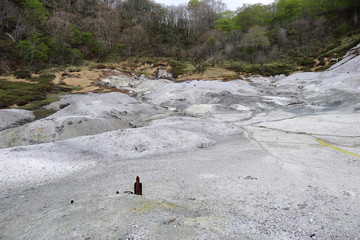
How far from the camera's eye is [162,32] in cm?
5741

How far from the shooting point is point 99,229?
2.70 metres

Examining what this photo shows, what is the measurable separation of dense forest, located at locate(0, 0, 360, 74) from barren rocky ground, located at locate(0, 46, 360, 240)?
30.1m

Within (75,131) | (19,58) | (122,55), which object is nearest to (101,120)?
(75,131)

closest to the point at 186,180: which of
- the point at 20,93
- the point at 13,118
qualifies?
the point at 13,118

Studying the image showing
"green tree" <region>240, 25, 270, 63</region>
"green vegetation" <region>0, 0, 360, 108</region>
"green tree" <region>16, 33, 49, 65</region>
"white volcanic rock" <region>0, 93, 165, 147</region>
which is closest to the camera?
"white volcanic rock" <region>0, 93, 165, 147</region>

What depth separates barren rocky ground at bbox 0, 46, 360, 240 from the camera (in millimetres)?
2934

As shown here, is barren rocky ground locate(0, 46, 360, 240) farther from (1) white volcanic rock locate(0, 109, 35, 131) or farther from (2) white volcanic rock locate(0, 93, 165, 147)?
(1) white volcanic rock locate(0, 109, 35, 131)

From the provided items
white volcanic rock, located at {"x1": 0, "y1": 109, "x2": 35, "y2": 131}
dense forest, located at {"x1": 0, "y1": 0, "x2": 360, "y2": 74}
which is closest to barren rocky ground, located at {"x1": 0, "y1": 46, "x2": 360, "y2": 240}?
white volcanic rock, located at {"x1": 0, "y1": 109, "x2": 35, "y2": 131}

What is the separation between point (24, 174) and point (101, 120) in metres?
5.68

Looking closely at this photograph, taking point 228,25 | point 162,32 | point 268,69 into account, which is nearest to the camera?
point 268,69

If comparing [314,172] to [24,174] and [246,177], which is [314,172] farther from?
[24,174]

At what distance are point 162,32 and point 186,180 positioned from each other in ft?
189

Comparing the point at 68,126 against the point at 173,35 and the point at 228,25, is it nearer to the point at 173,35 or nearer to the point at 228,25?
the point at 228,25

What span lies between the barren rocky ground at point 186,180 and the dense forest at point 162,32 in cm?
3009
